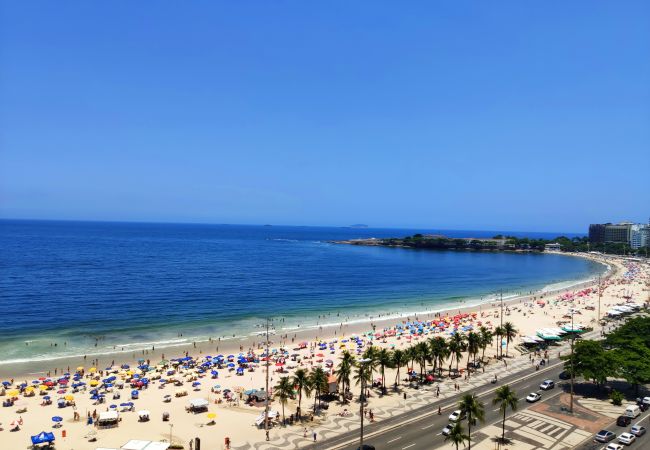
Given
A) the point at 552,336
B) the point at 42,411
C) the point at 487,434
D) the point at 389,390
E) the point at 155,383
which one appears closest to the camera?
the point at 487,434

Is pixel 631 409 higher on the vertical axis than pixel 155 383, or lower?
higher

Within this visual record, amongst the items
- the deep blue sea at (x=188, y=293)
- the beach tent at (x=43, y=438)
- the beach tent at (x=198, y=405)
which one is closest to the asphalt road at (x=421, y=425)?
the beach tent at (x=198, y=405)

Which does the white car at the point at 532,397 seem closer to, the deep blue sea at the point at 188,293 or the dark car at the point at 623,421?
the dark car at the point at 623,421

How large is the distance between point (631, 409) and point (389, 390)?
2368 cm

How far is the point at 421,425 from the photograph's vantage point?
40.7 metres

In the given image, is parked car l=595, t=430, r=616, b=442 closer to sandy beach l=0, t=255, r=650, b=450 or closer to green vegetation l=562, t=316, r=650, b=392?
green vegetation l=562, t=316, r=650, b=392

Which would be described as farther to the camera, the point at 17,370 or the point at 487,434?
the point at 17,370

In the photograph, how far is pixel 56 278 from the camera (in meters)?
123

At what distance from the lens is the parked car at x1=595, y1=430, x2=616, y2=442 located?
121 feet

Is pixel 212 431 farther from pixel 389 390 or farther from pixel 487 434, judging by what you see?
pixel 487 434

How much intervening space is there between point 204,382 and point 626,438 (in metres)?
44.9

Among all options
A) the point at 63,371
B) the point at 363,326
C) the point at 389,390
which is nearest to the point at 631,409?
the point at 389,390

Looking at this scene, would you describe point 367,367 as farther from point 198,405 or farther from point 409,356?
point 198,405

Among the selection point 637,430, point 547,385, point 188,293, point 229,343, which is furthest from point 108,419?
point 188,293
